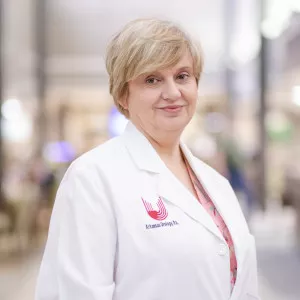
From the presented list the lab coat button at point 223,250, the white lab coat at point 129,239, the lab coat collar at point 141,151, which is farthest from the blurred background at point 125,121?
the lab coat button at point 223,250

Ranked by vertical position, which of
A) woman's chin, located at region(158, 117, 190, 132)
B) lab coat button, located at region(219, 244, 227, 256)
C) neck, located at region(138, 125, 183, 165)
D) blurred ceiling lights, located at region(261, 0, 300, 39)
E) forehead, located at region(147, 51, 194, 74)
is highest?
forehead, located at region(147, 51, 194, 74)

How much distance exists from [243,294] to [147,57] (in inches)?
26.0

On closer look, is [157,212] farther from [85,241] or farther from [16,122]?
[16,122]

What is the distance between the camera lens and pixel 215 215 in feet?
5.81

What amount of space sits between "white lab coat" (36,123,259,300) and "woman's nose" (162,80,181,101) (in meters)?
0.16

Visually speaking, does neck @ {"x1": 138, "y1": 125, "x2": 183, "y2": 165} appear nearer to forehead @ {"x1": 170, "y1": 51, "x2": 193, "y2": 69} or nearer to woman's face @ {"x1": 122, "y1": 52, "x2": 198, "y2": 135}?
woman's face @ {"x1": 122, "y1": 52, "x2": 198, "y2": 135}

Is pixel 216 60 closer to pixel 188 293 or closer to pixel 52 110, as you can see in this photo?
pixel 52 110

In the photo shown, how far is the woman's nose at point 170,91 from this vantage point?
166cm

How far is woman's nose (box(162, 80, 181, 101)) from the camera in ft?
5.44

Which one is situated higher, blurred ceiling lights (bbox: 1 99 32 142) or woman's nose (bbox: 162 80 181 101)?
woman's nose (bbox: 162 80 181 101)

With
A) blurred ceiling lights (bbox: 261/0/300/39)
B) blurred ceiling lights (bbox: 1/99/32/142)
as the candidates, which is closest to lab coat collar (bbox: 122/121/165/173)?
blurred ceiling lights (bbox: 261/0/300/39)

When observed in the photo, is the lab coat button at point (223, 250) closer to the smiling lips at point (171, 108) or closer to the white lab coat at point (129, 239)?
the white lab coat at point (129, 239)

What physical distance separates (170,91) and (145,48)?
12cm

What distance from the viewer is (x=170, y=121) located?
5.57 ft
